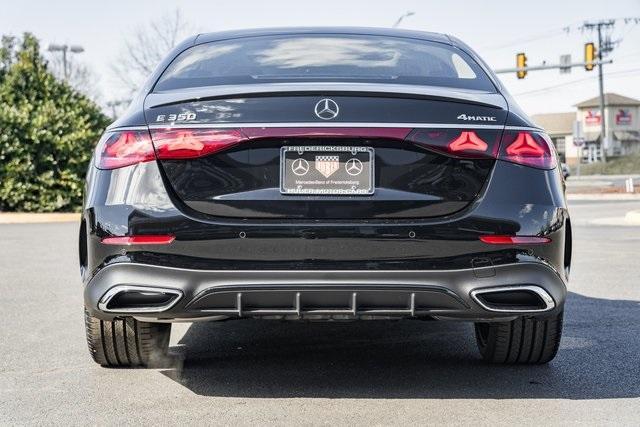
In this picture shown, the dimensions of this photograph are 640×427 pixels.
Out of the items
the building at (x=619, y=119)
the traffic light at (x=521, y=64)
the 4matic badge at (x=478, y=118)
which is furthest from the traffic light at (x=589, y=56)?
the building at (x=619, y=119)

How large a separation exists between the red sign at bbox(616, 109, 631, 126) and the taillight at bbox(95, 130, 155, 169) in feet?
369

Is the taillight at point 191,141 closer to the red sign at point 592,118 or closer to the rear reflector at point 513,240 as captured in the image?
the rear reflector at point 513,240

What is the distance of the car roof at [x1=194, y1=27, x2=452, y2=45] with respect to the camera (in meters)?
5.60

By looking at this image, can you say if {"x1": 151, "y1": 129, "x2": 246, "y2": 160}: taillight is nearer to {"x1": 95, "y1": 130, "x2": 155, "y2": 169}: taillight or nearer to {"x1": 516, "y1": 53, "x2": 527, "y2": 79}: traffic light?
{"x1": 95, "y1": 130, "x2": 155, "y2": 169}: taillight

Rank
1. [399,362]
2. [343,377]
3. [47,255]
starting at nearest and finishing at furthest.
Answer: [343,377] < [399,362] < [47,255]

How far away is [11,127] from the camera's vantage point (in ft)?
75.6

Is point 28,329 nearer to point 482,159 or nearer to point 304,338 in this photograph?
point 304,338

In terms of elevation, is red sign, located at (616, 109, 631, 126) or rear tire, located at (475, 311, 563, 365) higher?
rear tire, located at (475, 311, 563, 365)

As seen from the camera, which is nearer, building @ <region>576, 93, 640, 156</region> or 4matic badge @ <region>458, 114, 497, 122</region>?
4matic badge @ <region>458, 114, 497, 122</region>

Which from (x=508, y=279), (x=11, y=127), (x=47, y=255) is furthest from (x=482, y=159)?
(x=11, y=127)

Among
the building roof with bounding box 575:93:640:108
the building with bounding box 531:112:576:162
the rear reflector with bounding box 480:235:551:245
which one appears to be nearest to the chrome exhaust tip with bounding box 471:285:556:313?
the rear reflector with bounding box 480:235:551:245

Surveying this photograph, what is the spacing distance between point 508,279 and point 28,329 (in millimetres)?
3738

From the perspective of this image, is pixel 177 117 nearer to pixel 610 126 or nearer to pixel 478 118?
pixel 478 118

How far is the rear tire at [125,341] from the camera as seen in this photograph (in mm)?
5012
